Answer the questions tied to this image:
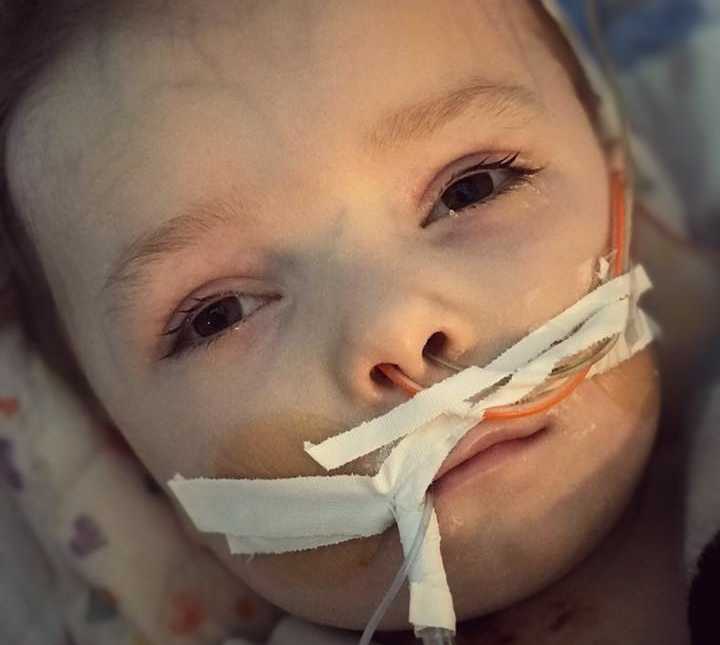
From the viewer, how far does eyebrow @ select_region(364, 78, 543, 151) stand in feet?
3.08

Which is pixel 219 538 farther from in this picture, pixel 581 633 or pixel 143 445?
pixel 581 633

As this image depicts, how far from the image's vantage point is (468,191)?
100 cm

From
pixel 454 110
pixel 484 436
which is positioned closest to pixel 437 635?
pixel 484 436

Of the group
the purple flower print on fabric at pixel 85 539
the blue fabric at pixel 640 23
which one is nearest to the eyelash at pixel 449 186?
the purple flower print on fabric at pixel 85 539

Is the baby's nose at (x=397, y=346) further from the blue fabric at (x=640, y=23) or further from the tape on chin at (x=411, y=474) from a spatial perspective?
the blue fabric at (x=640, y=23)

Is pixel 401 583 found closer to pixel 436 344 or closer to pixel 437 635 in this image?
pixel 437 635

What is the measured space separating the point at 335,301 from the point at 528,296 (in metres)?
0.16

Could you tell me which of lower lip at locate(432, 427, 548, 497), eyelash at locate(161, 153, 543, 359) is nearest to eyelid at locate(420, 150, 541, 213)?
eyelash at locate(161, 153, 543, 359)

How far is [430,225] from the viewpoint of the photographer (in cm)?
96

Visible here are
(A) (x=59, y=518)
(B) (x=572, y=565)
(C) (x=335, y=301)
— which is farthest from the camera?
(A) (x=59, y=518)

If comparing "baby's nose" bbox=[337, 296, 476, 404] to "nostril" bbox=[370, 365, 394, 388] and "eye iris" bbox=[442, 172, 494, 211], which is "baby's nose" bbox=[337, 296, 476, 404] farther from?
"eye iris" bbox=[442, 172, 494, 211]

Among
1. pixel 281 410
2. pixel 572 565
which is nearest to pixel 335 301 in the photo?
pixel 281 410

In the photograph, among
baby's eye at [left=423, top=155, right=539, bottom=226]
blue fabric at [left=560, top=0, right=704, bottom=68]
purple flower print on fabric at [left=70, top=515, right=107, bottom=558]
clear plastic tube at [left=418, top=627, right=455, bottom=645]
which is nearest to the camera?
clear plastic tube at [left=418, top=627, right=455, bottom=645]

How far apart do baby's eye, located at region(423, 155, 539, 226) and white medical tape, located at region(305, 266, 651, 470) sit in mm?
129
